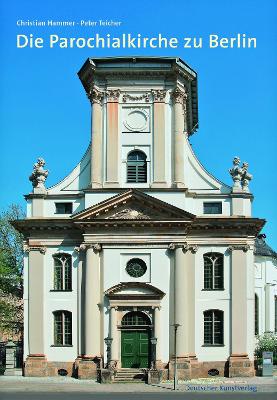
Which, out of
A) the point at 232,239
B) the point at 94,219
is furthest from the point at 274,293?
the point at 94,219

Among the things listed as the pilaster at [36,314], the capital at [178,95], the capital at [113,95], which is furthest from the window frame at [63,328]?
the capital at [178,95]

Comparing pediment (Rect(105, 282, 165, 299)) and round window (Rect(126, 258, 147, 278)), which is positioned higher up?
round window (Rect(126, 258, 147, 278))

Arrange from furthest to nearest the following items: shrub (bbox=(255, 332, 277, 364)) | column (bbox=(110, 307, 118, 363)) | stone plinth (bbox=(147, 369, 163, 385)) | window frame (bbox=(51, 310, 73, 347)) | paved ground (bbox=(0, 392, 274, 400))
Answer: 1. shrub (bbox=(255, 332, 277, 364))
2. window frame (bbox=(51, 310, 73, 347))
3. column (bbox=(110, 307, 118, 363))
4. stone plinth (bbox=(147, 369, 163, 385))
5. paved ground (bbox=(0, 392, 274, 400))

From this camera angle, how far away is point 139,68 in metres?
46.0

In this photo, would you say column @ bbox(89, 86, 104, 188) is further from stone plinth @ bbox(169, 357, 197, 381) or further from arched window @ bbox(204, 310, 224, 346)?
stone plinth @ bbox(169, 357, 197, 381)

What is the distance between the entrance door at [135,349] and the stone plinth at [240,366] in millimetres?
4500

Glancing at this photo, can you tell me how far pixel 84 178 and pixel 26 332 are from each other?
906 cm

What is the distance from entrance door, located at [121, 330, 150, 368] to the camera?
145 feet

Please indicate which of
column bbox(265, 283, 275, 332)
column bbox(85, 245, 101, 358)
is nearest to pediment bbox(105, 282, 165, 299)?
column bbox(85, 245, 101, 358)

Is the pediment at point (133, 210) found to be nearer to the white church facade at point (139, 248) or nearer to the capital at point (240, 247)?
the white church facade at point (139, 248)

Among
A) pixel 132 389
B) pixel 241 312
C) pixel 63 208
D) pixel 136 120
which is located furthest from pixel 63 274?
pixel 241 312

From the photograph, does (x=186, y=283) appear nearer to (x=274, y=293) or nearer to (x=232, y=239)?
(x=232, y=239)

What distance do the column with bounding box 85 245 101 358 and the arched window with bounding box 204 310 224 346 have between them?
581cm

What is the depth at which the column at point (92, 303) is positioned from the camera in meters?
43.9
